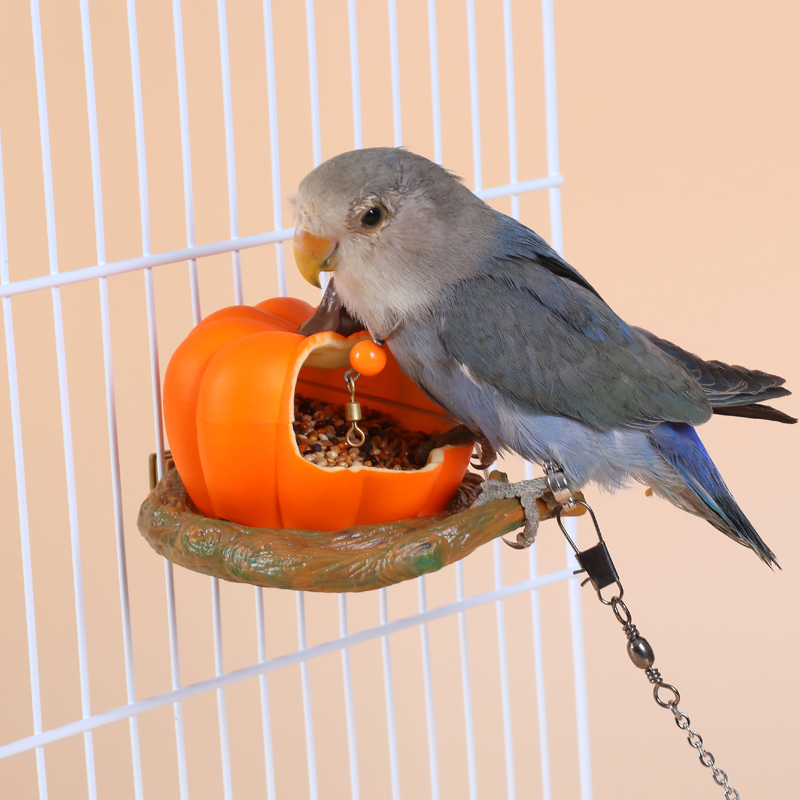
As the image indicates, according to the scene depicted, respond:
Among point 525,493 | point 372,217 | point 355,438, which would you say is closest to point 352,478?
point 355,438

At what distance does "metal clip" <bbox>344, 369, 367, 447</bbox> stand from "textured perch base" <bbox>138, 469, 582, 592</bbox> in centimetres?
14

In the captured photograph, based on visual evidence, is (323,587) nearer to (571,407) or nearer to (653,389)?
(571,407)

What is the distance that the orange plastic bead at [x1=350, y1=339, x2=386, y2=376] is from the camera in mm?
1335

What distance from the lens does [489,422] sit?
1.37m

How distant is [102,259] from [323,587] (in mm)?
670

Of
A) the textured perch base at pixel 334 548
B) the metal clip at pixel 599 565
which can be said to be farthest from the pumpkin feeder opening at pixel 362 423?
the metal clip at pixel 599 565

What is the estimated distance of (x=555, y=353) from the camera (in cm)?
136

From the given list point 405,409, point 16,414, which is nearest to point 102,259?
point 16,414

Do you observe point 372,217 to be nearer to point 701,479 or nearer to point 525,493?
point 525,493

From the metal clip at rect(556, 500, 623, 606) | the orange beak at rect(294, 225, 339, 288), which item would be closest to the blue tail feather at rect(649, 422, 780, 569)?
the metal clip at rect(556, 500, 623, 606)

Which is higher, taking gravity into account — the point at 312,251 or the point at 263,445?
the point at 312,251

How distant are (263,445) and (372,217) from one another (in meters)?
0.34

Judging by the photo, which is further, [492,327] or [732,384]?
[732,384]

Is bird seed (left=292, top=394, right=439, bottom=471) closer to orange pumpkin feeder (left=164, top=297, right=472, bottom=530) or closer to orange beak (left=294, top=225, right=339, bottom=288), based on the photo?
orange pumpkin feeder (left=164, top=297, right=472, bottom=530)
